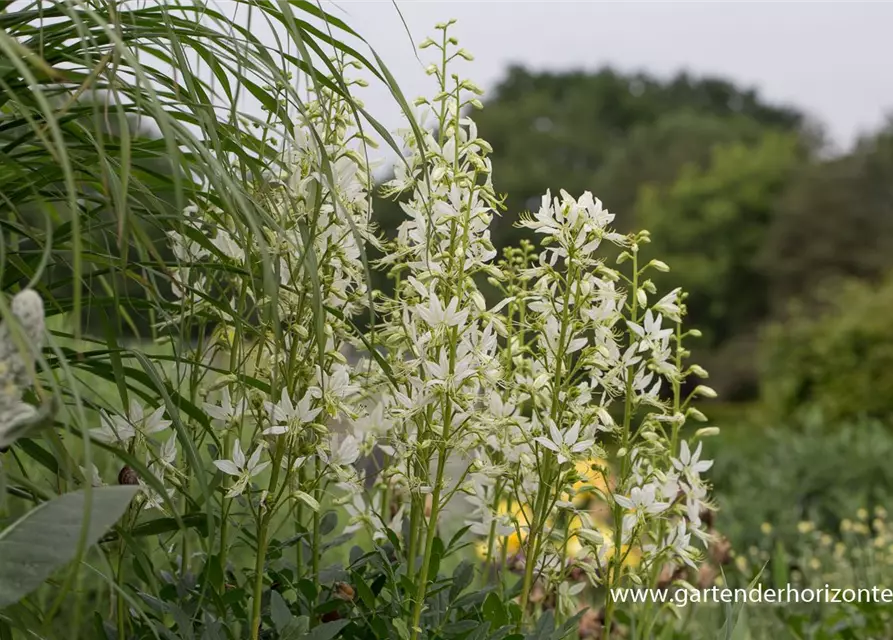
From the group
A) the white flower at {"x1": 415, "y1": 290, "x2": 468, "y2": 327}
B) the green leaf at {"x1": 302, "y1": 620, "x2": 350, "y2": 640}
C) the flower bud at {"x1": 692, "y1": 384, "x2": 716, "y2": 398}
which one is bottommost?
the green leaf at {"x1": 302, "y1": 620, "x2": 350, "y2": 640}

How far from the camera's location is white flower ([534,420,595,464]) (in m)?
1.27

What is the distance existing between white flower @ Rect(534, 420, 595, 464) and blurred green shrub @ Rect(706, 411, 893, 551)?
2.62 m

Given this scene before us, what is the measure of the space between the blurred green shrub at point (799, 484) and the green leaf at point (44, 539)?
316 cm

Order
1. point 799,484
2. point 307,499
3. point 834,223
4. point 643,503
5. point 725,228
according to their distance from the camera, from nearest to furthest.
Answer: point 307,499, point 643,503, point 799,484, point 834,223, point 725,228

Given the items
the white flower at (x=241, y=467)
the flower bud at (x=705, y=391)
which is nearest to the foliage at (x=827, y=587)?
the flower bud at (x=705, y=391)

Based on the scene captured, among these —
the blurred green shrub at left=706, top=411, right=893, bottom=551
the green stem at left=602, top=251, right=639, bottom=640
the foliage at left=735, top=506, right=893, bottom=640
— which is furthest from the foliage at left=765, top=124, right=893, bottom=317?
the green stem at left=602, top=251, right=639, bottom=640

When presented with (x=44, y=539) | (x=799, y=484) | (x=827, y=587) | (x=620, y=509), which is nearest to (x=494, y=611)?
(x=620, y=509)

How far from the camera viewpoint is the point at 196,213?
4.61 feet

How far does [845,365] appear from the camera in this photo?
843 cm

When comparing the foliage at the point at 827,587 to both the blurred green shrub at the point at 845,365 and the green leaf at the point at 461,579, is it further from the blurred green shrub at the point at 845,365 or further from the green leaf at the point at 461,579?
the blurred green shrub at the point at 845,365

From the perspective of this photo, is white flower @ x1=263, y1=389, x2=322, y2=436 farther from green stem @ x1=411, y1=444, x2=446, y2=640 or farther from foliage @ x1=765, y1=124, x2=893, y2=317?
foliage @ x1=765, y1=124, x2=893, y2=317

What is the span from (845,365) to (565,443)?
7.86 meters

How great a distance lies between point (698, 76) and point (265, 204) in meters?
43.0

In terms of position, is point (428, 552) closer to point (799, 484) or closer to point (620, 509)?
point (620, 509)
